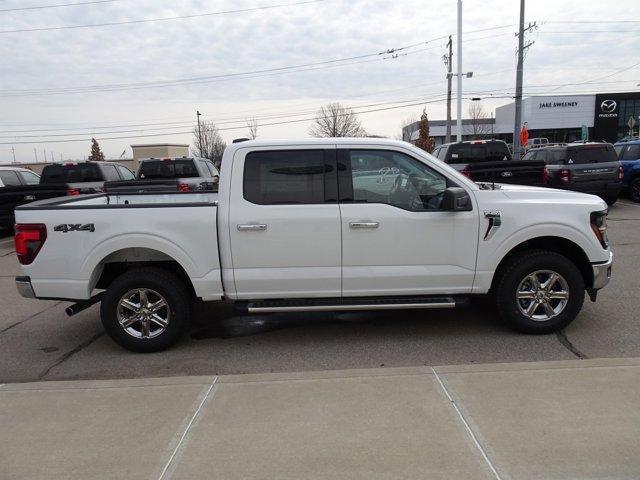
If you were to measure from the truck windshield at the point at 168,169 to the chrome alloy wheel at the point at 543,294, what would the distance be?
11.1 m

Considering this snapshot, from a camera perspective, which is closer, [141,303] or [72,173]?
[141,303]

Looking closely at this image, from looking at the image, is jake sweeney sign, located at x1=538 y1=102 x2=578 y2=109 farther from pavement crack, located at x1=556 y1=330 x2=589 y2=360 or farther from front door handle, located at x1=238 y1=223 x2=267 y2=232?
front door handle, located at x1=238 y1=223 x2=267 y2=232

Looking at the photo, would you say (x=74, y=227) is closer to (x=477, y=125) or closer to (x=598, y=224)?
(x=598, y=224)

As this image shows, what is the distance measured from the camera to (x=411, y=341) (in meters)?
5.09

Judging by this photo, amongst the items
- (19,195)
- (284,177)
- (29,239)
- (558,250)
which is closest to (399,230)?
(284,177)

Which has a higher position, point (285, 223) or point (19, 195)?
point (285, 223)

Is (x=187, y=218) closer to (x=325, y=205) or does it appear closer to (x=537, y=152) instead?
(x=325, y=205)

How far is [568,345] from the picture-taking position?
489 cm

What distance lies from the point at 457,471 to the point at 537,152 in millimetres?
15312

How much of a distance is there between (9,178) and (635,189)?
1788cm

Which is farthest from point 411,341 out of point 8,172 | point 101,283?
point 8,172

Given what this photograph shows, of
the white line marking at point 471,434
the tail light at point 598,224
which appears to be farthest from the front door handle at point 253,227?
the tail light at point 598,224

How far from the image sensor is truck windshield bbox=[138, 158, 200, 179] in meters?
14.5

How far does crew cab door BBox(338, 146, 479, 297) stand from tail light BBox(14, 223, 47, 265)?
8.94ft
